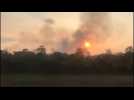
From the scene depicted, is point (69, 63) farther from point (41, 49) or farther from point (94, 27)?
point (94, 27)

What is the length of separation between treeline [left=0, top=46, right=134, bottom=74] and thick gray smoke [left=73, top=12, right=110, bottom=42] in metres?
0.18

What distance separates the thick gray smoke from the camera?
2723 millimetres

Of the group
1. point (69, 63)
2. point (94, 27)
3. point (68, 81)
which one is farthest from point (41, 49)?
point (94, 27)

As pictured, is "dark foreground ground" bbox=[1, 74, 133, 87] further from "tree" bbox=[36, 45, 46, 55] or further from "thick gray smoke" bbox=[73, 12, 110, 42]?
"thick gray smoke" bbox=[73, 12, 110, 42]

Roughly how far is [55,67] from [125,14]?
0.99m

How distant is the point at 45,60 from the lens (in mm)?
2740

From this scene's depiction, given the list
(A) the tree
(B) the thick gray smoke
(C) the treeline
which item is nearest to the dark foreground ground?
(C) the treeline

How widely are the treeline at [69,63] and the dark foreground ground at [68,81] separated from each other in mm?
55

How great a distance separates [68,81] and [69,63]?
0.66ft

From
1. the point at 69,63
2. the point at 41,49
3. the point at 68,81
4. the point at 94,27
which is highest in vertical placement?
the point at 94,27

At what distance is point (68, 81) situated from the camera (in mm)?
2686

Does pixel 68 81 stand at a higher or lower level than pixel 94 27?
lower
